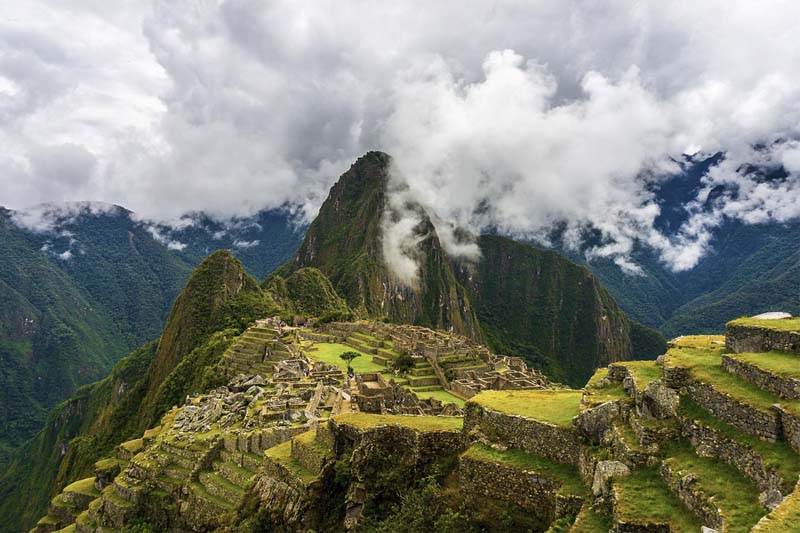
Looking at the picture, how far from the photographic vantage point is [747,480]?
23.6 feet

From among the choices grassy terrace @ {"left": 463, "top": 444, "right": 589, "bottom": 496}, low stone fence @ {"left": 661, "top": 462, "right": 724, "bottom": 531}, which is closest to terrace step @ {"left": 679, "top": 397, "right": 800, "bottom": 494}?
low stone fence @ {"left": 661, "top": 462, "right": 724, "bottom": 531}

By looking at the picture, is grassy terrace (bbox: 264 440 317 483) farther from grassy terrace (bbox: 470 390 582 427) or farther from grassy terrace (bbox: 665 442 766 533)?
grassy terrace (bbox: 665 442 766 533)

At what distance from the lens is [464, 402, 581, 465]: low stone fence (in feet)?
33.5

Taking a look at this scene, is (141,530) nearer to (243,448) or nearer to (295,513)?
(243,448)

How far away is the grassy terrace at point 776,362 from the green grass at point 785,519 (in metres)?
2.84

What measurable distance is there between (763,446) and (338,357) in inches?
2278

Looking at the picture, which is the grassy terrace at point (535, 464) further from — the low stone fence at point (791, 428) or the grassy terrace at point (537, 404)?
the low stone fence at point (791, 428)

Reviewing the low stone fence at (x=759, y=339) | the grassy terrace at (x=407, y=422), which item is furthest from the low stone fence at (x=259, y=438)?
the low stone fence at (x=759, y=339)

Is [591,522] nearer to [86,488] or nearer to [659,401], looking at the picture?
[659,401]

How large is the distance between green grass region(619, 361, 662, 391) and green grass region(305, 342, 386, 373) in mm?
42169

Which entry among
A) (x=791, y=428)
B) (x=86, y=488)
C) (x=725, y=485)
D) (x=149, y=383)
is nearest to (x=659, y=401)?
(x=725, y=485)

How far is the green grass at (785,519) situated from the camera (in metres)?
5.08

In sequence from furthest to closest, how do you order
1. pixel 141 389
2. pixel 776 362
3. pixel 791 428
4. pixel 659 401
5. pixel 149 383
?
pixel 149 383, pixel 141 389, pixel 659 401, pixel 776 362, pixel 791 428

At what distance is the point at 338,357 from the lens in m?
A: 62.9
